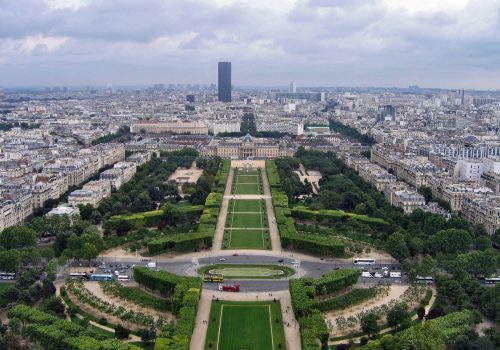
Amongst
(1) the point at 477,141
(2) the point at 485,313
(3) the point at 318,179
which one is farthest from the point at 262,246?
(1) the point at 477,141

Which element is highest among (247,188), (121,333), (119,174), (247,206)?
(119,174)

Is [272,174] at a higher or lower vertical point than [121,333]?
higher

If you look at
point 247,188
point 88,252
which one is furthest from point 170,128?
point 88,252

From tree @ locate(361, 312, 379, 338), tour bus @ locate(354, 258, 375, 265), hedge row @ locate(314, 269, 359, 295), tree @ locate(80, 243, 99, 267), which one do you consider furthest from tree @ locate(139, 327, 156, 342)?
tour bus @ locate(354, 258, 375, 265)

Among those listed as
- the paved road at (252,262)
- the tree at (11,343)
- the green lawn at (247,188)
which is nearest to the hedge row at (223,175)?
the green lawn at (247,188)

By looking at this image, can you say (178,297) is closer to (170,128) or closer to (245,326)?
(245,326)

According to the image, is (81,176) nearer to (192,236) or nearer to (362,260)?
(192,236)
